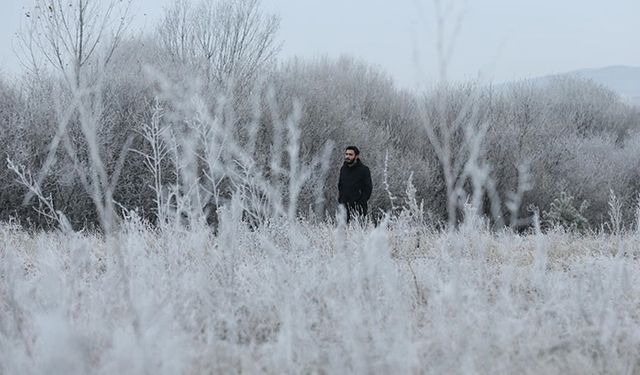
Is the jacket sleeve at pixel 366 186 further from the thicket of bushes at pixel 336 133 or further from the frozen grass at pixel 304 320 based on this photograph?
the thicket of bushes at pixel 336 133

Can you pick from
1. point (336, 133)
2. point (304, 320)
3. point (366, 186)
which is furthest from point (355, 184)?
point (336, 133)

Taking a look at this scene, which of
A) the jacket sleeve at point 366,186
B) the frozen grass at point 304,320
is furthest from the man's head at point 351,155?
the frozen grass at point 304,320

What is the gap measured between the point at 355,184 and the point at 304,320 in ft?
20.3

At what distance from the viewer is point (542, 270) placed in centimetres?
388

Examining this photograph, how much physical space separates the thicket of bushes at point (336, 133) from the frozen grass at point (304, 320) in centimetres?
997

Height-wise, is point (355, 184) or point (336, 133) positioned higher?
point (336, 133)

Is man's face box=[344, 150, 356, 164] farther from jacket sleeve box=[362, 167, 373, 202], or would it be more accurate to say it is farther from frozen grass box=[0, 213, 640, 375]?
frozen grass box=[0, 213, 640, 375]

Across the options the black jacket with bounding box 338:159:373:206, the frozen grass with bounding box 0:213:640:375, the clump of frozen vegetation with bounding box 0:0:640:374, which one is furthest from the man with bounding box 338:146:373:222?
the frozen grass with bounding box 0:213:640:375

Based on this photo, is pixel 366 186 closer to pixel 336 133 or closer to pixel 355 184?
pixel 355 184

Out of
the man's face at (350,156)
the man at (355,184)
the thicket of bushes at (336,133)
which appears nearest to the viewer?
the man's face at (350,156)

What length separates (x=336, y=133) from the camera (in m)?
19.9

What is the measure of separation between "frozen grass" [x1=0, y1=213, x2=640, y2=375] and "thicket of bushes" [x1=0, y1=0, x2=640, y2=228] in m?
9.97

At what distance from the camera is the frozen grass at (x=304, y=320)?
8.43ft

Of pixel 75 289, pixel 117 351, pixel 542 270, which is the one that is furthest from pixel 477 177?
pixel 75 289
